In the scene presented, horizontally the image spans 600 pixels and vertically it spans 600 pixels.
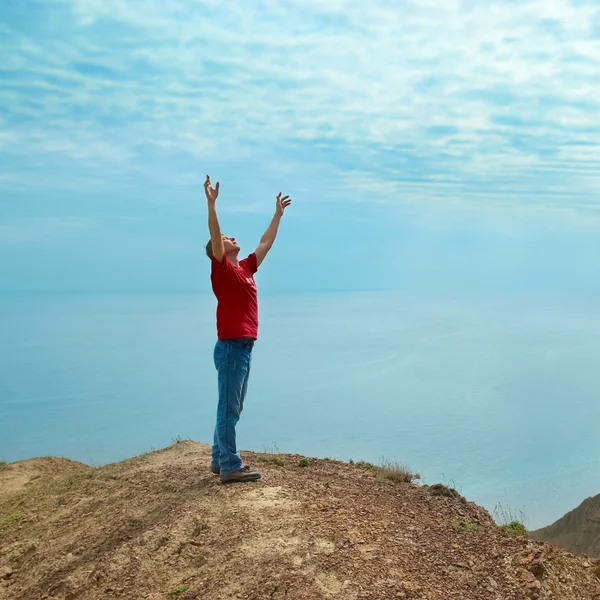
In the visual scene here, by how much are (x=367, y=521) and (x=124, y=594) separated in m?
2.44

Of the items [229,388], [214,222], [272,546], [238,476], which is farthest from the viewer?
[238,476]

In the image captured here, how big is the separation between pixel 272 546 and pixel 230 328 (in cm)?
233

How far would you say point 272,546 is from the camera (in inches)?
246

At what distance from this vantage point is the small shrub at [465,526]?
23.7ft

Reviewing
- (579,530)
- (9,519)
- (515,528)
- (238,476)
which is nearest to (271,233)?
(238,476)

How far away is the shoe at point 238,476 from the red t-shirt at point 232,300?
1616mm

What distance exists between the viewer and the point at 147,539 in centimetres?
697

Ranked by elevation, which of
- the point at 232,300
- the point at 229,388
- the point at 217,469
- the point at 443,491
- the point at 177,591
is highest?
the point at 232,300

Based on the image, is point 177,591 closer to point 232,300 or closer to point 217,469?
point 217,469

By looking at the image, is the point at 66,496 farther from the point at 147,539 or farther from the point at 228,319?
the point at 228,319

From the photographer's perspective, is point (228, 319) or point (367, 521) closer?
point (367, 521)

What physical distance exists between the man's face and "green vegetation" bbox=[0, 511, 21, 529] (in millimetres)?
4939

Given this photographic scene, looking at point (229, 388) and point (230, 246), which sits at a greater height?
point (230, 246)

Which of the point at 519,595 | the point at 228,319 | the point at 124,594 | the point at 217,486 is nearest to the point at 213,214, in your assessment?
the point at 228,319
